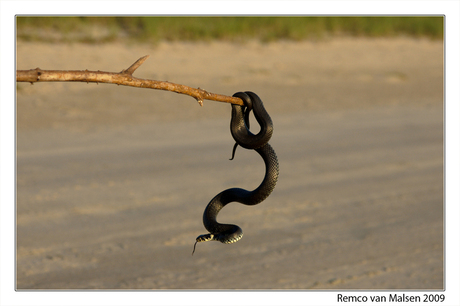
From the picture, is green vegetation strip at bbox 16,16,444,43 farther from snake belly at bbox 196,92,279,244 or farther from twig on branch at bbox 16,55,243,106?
twig on branch at bbox 16,55,243,106

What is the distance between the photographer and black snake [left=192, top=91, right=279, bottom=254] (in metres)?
4.06

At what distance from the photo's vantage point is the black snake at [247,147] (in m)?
4.06

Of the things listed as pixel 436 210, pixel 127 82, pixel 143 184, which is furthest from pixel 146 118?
pixel 127 82

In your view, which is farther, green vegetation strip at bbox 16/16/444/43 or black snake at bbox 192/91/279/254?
green vegetation strip at bbox 16/16/444/43

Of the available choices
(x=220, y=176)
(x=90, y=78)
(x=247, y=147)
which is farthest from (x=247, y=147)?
(x=220, y=176)

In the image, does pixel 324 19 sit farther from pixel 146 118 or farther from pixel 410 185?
pixel 410 185

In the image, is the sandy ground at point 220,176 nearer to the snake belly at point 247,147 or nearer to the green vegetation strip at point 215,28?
the green vegetation strip at point 215,28

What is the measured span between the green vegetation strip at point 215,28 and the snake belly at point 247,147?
51.5 feet

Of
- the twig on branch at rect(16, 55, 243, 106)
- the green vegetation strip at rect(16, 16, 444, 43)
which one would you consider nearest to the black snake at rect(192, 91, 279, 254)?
the twig on branch at rect(16, 55, 243, 106)

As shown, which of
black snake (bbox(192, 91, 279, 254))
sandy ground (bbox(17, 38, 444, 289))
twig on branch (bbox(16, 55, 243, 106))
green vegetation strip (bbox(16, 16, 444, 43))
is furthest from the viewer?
green vegetation strip (bbox(16, 16, 444, 43))

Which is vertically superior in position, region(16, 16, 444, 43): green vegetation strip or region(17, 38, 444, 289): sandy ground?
region(16, 16, 444, 43): green vegetation strip

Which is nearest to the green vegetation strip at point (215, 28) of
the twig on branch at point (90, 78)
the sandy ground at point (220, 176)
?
the sandy ground at point (220, 176)

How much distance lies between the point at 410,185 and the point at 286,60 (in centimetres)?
1071

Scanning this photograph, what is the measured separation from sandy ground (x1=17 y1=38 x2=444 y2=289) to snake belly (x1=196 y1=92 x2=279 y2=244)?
299 cm
